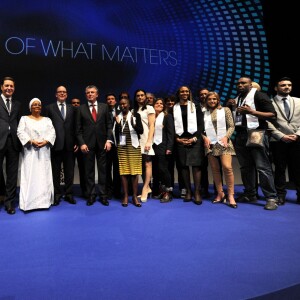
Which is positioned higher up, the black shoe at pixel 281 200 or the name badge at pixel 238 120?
the name badge at pixel 238 120

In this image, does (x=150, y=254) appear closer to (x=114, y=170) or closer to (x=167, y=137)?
(x=167, y=137)

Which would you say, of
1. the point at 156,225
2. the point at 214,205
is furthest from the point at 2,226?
the point at 214,205

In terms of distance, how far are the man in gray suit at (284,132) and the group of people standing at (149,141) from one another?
1 cm

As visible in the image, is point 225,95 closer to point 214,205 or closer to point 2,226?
Answer: point 214,205

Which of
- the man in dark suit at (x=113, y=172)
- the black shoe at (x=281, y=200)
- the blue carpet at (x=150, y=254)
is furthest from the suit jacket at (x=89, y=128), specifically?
the black shoe at (x=281, y=200)

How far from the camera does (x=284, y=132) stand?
3588mm

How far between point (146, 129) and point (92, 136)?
72 centimetres

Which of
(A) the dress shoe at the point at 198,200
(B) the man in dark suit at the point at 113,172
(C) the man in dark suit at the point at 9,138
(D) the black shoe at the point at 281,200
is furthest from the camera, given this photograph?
(B) the man in dark suit at the point at 113,172

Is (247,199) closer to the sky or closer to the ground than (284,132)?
closer to the ground

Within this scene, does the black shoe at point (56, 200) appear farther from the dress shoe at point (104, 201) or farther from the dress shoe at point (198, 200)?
the dress shoe at point (198, 200)

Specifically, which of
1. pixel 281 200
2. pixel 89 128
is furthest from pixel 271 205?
pixel 89 128

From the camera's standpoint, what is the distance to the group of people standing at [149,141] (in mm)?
3438

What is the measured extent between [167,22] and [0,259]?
553 centimetres

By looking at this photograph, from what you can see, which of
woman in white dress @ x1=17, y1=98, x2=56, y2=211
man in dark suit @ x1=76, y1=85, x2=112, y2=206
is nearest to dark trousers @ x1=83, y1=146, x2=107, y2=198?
man in dark suit @ x1=76, y1=85, x2=112, y2=206
